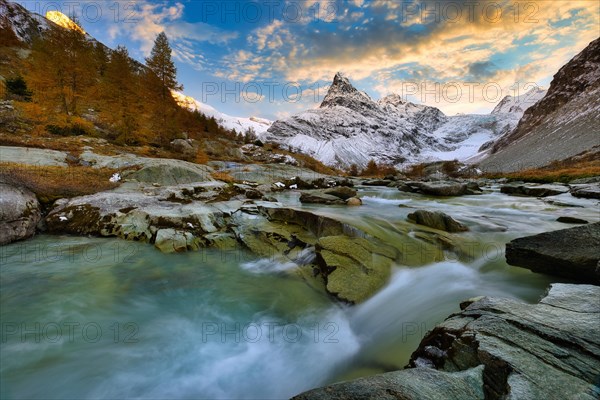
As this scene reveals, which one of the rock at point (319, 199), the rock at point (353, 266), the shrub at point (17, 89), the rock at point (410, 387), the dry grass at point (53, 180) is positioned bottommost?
the rock at point (353, 266)

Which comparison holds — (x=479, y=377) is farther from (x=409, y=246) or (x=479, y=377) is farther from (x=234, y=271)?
(x=234, y=271)

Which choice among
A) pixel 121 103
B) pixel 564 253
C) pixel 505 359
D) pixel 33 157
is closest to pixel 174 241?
pixel 505 359

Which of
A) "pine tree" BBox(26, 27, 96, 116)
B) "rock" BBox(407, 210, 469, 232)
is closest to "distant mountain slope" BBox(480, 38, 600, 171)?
"rock" BBox(407, 210, 469, 232)

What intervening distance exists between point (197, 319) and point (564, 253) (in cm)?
749

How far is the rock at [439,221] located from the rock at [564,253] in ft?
11.2

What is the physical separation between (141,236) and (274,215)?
4.75 metres

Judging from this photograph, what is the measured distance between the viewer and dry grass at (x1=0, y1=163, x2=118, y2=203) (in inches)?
399

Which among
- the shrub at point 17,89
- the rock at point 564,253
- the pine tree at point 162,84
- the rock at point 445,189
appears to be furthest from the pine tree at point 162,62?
the rock at point 564,253

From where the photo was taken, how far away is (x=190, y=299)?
6.49m

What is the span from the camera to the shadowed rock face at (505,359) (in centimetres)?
208

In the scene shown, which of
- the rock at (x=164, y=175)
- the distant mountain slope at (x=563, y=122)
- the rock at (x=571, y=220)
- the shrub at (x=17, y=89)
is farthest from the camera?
the distant mountain slope at (x=563, y=122)

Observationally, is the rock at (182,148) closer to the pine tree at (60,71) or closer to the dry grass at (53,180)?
the pine tree at (60,71)

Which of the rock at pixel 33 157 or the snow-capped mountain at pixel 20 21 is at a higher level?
the snow-capped mountain at pixel 20 21

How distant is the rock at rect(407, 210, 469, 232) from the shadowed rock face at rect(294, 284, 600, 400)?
6248 millimetres
